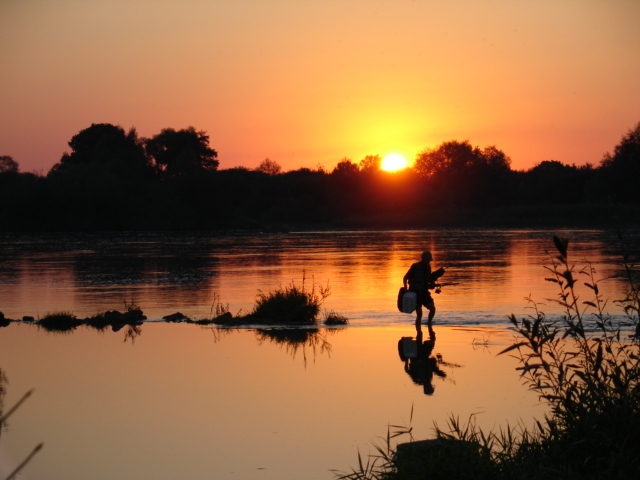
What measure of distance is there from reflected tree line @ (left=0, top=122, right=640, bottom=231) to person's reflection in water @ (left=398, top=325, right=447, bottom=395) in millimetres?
70184

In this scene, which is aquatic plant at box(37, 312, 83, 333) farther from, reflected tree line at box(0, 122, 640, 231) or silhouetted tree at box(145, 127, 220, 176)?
silhouetted tree at box(145, 127, 220, 176)

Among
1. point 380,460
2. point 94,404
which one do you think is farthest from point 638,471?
point 94,404

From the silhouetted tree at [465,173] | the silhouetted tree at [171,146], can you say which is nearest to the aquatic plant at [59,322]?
the silhouetted tree at [465,173]

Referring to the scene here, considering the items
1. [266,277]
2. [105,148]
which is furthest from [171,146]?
[266,277]

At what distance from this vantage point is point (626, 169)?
96125mm

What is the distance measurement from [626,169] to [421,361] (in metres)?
87.2

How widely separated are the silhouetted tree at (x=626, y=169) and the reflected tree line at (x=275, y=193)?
125 millimetres

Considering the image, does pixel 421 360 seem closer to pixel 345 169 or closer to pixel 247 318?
pixel 247 318

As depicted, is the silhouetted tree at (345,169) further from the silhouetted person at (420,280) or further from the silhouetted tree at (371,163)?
the silhouetted person at (420,280)

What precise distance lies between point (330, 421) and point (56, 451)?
291 centimetres

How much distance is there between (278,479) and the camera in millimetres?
8492

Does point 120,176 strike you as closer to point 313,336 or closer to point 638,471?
point 313,336

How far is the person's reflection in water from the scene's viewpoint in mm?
12750

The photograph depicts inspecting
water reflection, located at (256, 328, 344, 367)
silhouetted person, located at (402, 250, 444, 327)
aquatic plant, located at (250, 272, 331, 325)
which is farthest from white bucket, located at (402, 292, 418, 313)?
aquatic plant, located at (250, 272, 331, 325)
